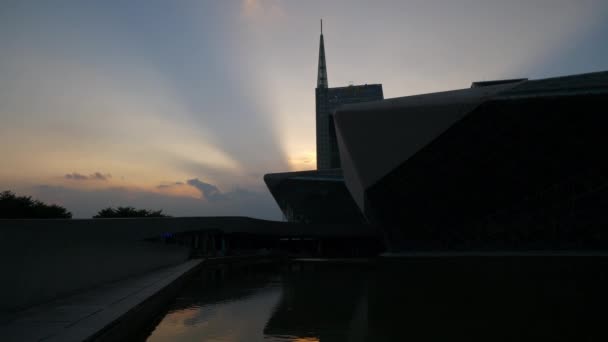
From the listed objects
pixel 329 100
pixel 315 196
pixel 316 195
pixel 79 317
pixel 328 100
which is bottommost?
pixel 79 317

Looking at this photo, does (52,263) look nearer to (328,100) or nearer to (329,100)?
(329,100)

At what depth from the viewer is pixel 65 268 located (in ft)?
34.3

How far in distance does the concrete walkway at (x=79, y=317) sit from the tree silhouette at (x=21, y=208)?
42282 mm

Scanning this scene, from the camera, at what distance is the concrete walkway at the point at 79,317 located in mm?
6129

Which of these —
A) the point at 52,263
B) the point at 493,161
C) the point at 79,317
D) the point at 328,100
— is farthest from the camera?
the point at 328,100

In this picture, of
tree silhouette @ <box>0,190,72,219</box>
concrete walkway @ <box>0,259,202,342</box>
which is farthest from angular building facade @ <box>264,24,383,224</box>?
concrete walkway @ <box>0,259,202,342</box>

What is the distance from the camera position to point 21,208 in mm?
46188

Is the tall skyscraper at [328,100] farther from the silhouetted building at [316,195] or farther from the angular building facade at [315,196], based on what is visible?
the silhouetted building at [316,195]

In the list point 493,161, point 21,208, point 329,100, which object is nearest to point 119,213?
point 21,208

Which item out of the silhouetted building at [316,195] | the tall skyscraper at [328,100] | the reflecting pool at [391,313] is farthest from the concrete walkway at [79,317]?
the tall skyscraper at [328,100]

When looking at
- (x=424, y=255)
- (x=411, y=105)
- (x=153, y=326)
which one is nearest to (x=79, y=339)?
(x=153, y=326)

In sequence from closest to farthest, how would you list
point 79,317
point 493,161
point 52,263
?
point 79,317, point 52,263, point 493,161

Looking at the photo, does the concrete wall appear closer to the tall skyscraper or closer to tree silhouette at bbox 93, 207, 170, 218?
tree silhouette at bbox 93, 207, 170, 218

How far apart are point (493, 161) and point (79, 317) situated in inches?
1113
